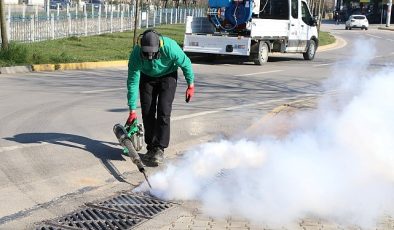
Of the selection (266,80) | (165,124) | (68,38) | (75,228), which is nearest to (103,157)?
(165,124)

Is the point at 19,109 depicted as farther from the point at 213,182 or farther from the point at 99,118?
the point at 213,182

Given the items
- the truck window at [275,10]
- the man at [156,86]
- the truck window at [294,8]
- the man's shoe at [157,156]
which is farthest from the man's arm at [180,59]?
the truck window at [294,8]

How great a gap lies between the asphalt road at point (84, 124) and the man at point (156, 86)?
1.34 feet

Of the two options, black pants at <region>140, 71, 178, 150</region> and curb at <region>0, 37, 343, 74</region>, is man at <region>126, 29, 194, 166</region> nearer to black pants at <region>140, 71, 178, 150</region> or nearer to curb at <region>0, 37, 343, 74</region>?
black pants at <region>140, 71, 178, 150</region>

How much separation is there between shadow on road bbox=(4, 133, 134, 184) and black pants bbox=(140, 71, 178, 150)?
0.54 meters

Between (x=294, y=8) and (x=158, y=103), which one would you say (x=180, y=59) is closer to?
(x=158, y=103)

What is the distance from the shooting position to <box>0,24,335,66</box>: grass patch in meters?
16.0

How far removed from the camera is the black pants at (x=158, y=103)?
6.27 metres

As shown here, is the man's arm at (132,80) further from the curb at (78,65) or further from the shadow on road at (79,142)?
the curb at (78,65)

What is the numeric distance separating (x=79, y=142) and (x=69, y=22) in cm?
1910

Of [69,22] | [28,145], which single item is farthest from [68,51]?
[28,145]

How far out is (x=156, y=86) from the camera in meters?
6.32

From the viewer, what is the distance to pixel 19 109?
9383mm

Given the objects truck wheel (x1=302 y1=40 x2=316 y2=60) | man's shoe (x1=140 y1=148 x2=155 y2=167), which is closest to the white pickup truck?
truck wheel (x1=302 y1=40 x2=316 y2=60)
